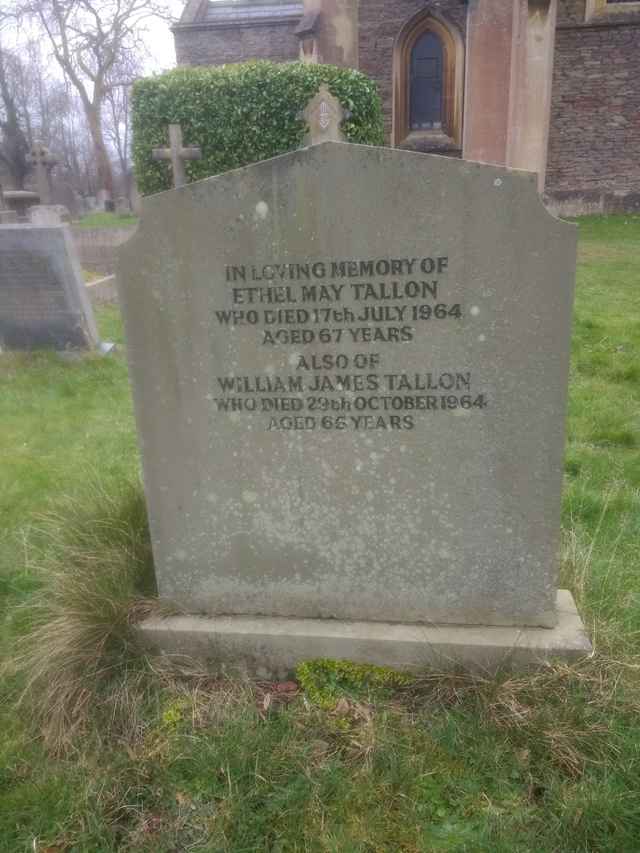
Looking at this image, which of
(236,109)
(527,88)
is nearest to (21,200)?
(236,109)

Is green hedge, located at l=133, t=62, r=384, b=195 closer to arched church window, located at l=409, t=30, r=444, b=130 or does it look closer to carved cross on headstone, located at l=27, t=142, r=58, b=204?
carved cross on headstone, located at l=27, t=142, r=58, b=204

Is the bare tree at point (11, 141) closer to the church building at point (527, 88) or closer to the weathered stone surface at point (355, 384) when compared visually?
the church building at point (527, 88)

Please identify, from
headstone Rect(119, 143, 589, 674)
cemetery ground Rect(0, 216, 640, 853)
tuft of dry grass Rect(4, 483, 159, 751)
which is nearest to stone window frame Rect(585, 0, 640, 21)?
cemetery ground Rect(0, 216, 640, 853)

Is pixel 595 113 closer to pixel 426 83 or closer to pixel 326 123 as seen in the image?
pixel 426 83

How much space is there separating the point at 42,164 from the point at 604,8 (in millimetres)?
14641

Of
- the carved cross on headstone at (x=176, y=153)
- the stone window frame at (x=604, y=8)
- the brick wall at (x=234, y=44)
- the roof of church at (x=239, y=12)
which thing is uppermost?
the roof of church at (x=239, y=12)

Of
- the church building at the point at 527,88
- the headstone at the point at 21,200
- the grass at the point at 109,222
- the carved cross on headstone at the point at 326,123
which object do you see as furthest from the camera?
the grass at the point at 109,222

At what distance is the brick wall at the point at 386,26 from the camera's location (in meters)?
17.3

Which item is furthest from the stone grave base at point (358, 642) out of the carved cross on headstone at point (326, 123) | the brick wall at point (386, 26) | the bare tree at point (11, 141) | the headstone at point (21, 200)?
the bare tree at point (11, 141)

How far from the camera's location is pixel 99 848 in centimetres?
201

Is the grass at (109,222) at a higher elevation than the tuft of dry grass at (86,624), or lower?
higher

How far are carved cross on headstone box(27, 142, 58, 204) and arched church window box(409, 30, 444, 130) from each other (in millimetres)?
10397

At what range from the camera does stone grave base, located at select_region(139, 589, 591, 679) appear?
2471 mm

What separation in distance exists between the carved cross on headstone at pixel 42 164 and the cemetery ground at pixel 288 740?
37.2ft
